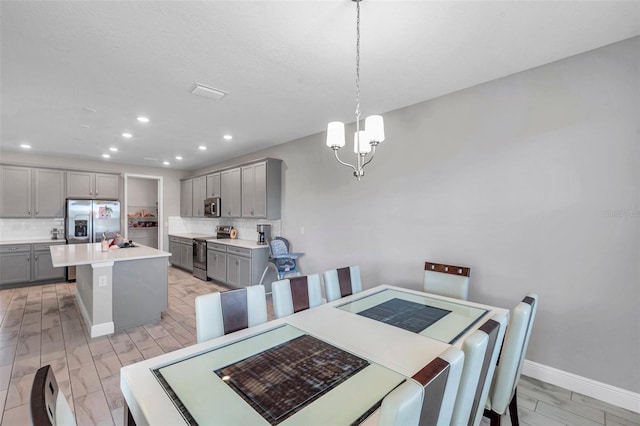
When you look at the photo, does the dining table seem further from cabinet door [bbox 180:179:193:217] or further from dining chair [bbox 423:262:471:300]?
cabinet door [bbox 180:179:193:217]

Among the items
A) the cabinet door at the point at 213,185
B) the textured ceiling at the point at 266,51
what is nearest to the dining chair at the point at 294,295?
the textured ceiling at the point at 266,51

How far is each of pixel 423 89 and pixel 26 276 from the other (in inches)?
289

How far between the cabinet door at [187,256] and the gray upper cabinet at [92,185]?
1931mm

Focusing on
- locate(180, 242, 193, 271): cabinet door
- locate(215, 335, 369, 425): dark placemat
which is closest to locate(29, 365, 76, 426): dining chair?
locate(215, 335, 369, 425): dark placemat

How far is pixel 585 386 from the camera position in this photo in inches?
89.1

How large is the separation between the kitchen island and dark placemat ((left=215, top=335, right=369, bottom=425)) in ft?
9.30

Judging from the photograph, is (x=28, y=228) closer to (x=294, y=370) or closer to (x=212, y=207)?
(x=212, y=207)

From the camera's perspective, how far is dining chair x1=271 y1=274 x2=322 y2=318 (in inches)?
77.5

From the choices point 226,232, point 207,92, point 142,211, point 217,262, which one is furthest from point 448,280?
point 142,211

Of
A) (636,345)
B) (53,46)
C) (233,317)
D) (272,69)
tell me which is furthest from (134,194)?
(636,345)

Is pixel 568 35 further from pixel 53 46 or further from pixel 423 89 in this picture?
pixel 53 46

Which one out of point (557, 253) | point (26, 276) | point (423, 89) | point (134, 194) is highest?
point (423, 89)

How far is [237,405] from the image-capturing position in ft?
3.36

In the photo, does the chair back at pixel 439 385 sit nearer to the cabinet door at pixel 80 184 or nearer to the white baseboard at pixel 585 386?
the white baseboard at pixel 585 386
